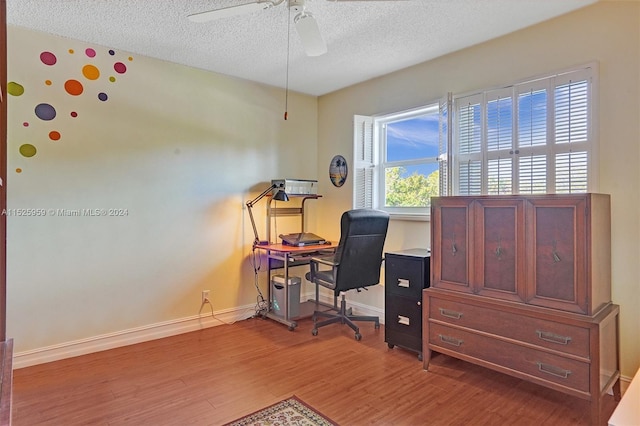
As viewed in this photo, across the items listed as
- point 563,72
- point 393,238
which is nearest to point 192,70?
point 393,238

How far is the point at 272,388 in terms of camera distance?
96.2 inches

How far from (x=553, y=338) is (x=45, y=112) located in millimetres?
3824

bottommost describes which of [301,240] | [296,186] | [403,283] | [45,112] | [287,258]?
[403,283]

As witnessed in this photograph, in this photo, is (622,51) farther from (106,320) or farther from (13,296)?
(13,296)

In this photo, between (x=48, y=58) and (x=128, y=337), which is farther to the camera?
(x=128, y=337)

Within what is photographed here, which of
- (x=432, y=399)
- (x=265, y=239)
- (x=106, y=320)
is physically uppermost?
(x=265, y=239)

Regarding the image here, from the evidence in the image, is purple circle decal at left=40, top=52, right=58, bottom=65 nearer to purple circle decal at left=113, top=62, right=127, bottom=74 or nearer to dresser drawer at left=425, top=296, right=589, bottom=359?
purple circle decal at left=113, top=62, right=127, bottom=74

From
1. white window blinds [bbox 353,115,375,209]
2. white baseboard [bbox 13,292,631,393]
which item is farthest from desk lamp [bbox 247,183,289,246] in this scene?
white window blinds [bbox 353,115,375,209]

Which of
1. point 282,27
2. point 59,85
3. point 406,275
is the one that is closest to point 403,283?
point 406,275

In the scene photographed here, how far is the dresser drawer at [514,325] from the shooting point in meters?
2.07

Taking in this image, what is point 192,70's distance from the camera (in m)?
3.56

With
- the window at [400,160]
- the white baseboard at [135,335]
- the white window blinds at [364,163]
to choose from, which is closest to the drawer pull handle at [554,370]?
the window at [400,160]

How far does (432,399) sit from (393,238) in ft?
5.56

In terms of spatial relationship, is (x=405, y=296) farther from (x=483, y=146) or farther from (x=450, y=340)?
(x=483, y=146)
